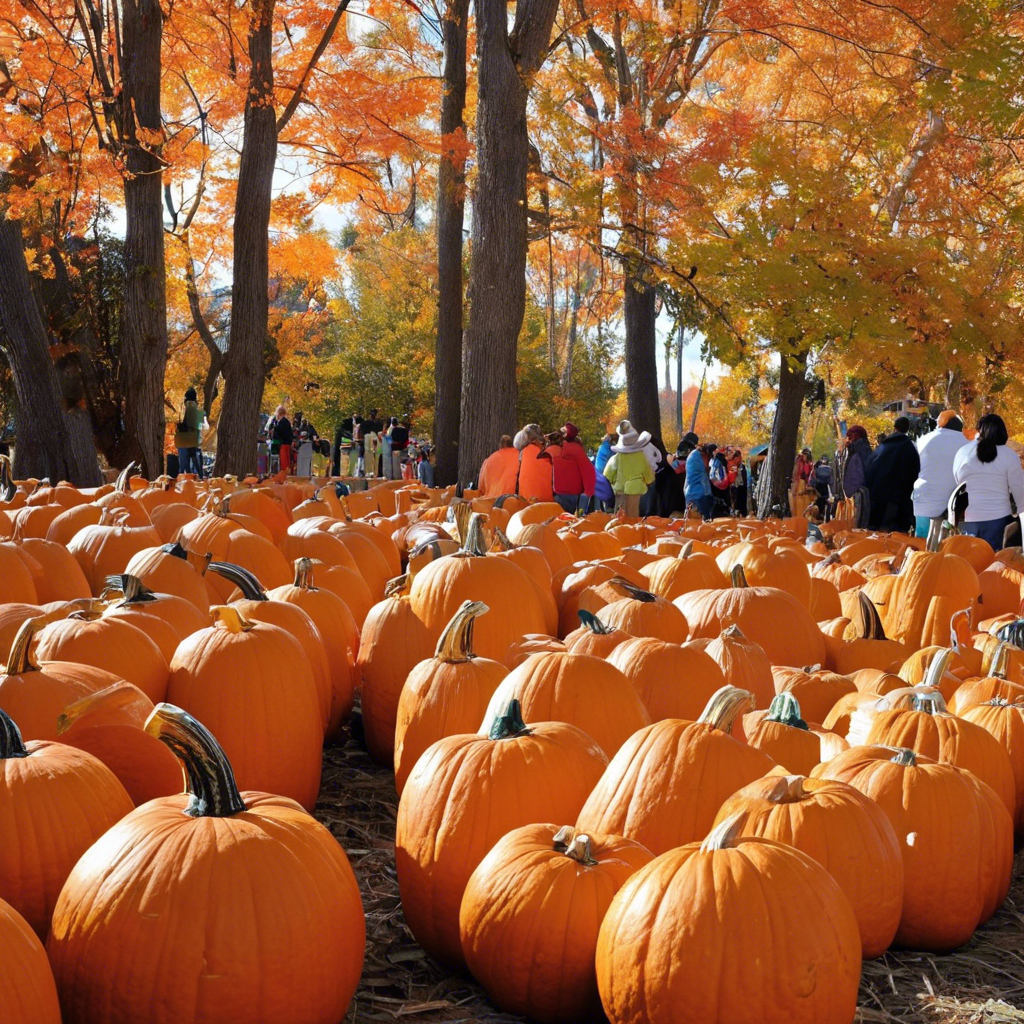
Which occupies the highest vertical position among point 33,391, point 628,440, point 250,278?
point 250,278

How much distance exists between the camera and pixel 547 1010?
2000mm

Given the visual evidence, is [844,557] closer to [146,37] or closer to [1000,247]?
[146,37]

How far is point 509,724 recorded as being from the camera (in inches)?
92.1

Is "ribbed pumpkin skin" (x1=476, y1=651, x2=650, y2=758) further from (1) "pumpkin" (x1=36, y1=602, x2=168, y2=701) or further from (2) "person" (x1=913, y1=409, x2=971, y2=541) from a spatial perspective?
(2) "person" (x1=913, y1=409, x2=971, y2=541)

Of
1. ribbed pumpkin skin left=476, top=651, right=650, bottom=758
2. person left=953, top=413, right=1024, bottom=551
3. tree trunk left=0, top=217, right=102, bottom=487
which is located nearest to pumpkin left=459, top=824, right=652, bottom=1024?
ribbed pumpkin skin left=476, top=651, right=650, bottom=758

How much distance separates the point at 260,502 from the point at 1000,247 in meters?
17.0

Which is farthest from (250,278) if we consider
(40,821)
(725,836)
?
(725,836)

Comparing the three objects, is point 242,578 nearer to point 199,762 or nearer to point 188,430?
point 199,762

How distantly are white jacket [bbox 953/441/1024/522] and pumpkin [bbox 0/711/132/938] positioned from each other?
772 cm

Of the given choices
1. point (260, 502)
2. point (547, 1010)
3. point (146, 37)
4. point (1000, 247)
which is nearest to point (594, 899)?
point (547, 1010)

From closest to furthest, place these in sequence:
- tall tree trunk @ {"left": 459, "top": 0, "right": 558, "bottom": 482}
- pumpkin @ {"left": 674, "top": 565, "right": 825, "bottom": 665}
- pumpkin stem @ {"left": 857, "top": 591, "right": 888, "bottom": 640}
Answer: pumpkin @ {"left": 674, "top": 565, "right": 825, "bottom": 665}, pumpkin stem @ {"left": 857, "top": 591, "right": 888, "bottom": 640}, tall tree trunk @ {"left": 459, "top": 0, "right": 558, "bottom": 482}

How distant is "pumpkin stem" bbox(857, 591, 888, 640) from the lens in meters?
4.22

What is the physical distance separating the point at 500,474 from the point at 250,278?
178 inches

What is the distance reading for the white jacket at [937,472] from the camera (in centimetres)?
961
